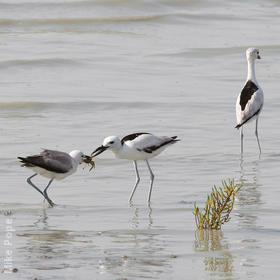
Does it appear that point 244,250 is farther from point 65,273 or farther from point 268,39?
point 268,39

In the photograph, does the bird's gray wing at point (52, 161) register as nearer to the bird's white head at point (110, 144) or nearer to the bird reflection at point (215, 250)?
the bird's white head at point (110, 144)

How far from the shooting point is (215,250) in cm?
774

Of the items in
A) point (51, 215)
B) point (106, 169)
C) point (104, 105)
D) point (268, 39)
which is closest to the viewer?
point (51, 215)

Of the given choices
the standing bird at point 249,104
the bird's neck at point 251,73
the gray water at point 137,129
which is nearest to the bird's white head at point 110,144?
the gray water at point 137,129

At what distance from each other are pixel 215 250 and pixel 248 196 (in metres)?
2.61

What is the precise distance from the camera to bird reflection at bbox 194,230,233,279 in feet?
23.5

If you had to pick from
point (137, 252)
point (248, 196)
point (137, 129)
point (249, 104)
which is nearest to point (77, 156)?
point (248, 196)

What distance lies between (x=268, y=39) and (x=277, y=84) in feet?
20.1

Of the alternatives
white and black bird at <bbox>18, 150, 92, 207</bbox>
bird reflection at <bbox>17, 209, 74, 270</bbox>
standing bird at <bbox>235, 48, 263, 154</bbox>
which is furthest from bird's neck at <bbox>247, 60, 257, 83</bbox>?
bird reflection at <bbox>17, 209, 74, 270</bbox>

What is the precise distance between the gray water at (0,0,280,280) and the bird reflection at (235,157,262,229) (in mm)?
22

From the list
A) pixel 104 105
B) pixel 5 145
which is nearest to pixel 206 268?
pixel 5 145

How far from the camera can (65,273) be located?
6.97 meters

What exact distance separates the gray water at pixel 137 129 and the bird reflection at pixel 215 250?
0.05 feet

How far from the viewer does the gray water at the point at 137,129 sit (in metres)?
7.66
